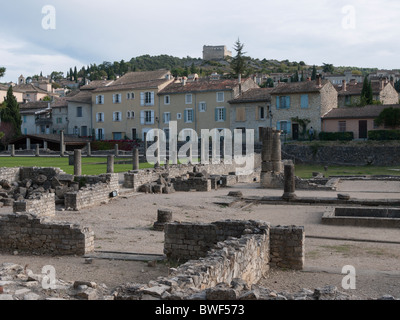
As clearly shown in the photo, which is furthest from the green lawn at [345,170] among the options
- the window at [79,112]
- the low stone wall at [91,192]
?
the window at [79,112]

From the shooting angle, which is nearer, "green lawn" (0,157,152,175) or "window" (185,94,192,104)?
"green lawn" (0,157,152,175)

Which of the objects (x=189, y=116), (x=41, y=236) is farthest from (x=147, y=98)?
(x=41, y=236)

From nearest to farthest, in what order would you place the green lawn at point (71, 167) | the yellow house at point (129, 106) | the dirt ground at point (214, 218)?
the dirt ground at point (214, 218), the green lawn at point (71, 167), the yellow house at point (129, 106)

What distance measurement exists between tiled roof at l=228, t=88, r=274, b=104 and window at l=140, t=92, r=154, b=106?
39.6 feet

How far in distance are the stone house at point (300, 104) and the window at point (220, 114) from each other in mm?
6472

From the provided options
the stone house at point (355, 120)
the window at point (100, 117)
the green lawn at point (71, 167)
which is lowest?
the green lawn at point (71, 167)

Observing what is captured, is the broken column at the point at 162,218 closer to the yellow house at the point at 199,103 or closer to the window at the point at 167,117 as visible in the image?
the yellow house at the point at 199,103

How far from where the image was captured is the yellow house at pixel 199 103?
194 feet

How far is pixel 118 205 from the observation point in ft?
69.3

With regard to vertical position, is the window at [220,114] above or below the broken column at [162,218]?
above

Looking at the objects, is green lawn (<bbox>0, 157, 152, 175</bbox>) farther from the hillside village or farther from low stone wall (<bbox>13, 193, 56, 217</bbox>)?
the hillside village

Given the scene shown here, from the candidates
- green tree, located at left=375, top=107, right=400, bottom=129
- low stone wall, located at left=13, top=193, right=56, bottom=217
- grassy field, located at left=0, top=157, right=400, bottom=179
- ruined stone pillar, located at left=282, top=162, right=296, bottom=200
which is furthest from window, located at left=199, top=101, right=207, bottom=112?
low stone wall, located at left=13, top=193, right=56, bottom=217

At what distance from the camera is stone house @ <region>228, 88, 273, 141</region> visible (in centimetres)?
5666
